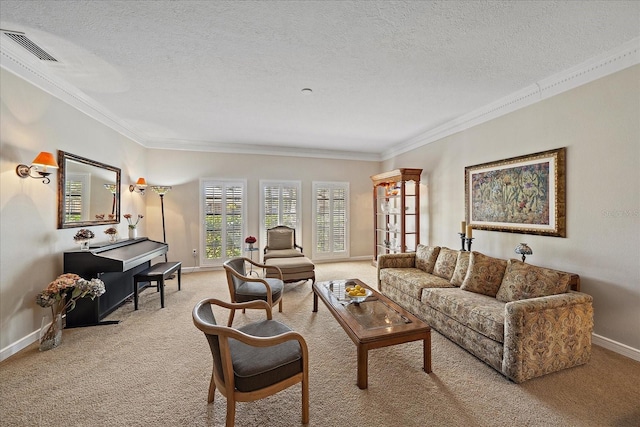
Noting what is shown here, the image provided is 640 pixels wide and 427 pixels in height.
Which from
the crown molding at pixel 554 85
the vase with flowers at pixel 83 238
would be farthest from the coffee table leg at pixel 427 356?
the vase with flowers at pixel 83 238

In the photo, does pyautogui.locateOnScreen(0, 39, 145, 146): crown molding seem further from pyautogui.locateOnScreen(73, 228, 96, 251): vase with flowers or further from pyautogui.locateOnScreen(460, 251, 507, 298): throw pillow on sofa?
pyautogui.locateOnScreen(460, 251, 507, 298): throw pillow on sofa

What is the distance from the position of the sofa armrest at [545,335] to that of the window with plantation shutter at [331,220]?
478cm

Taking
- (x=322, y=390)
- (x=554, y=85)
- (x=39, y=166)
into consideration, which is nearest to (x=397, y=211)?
(x=554, y=85)

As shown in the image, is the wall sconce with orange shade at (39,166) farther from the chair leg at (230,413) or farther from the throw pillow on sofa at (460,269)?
the throw pillow on sofa at (460,269)

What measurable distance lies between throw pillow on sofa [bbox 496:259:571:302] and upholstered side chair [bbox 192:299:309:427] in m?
2.30

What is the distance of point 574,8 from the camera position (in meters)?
2.03

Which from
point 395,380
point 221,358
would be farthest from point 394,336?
point 221,358

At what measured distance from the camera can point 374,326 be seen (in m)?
2.33

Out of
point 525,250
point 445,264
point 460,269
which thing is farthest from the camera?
point 445,264

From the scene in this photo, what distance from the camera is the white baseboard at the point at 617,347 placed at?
98.4 inches

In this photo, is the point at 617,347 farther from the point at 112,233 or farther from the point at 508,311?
the point at 112,233

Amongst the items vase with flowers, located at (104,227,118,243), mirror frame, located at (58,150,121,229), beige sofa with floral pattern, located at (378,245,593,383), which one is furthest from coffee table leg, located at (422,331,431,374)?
vase with flowers, located at (104,227,118,243)

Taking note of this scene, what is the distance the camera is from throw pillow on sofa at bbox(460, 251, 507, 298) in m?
2.99

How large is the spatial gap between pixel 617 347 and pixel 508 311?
1587mm
